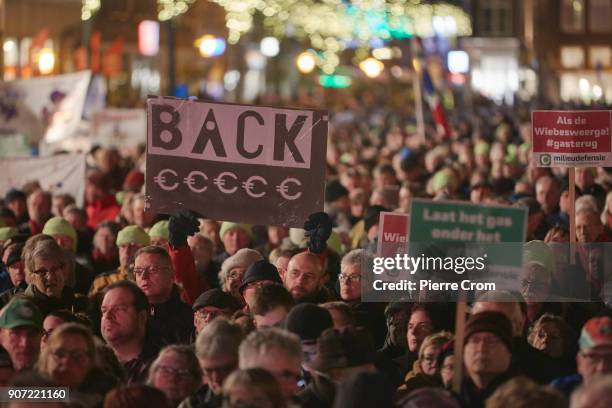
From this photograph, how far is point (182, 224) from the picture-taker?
30.9ft

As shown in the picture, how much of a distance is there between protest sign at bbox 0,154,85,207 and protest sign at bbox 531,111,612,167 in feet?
22.6

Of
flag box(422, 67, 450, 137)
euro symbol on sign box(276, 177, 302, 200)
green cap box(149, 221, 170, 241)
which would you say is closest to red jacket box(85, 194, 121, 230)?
green cap box(149, 221, 170, 241)

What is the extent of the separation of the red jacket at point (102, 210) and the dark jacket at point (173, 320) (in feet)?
22.3

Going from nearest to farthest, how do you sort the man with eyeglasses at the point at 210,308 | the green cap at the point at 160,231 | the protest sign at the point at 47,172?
the man with eyeglasses at the point at 210,308
the green cap at the point at 160,231
the protest sign at the point at 47,172

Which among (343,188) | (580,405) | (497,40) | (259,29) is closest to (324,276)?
(580,405)

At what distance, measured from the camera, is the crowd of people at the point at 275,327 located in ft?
20.9

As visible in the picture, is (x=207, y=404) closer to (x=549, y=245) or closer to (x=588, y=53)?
(x=549, y=245)

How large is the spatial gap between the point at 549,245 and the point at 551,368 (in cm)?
201

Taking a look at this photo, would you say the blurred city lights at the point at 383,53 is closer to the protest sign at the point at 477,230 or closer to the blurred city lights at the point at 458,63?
the blurred city lights at the point at 458,63

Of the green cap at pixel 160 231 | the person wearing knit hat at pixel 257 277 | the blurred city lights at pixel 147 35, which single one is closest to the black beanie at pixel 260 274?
the person wearing knit hat at pixel 257 277

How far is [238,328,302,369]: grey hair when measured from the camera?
6379 mm

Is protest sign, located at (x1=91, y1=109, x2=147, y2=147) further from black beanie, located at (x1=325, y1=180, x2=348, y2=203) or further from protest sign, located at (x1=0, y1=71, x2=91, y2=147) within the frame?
black beanie, located at (x1=325, y1=180, x2=348, y2=203)

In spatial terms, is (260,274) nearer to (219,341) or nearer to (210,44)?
(219,341)

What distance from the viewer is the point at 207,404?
659cm
